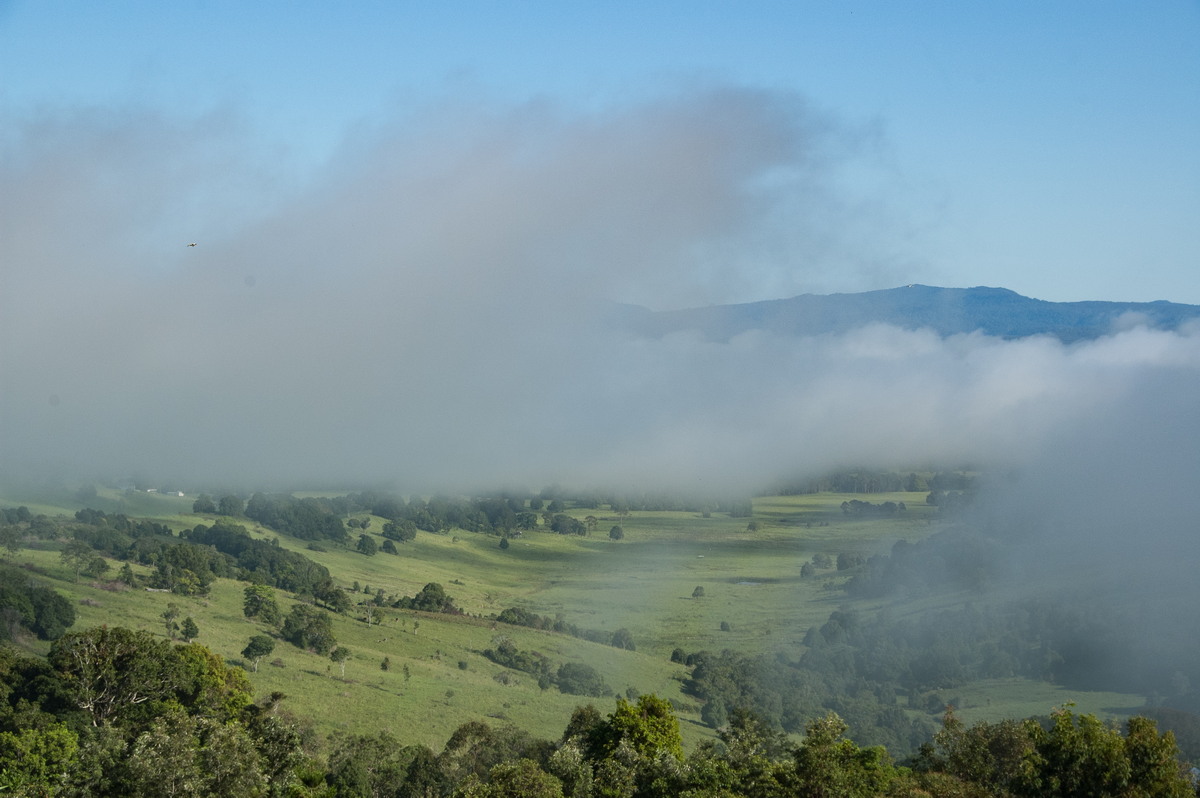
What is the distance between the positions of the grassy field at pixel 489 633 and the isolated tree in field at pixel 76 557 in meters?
1.60

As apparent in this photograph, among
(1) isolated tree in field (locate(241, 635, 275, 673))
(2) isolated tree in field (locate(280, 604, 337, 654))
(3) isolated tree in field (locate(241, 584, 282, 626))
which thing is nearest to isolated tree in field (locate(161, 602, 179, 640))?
(1) isolated tree in field (locate(241, 635, 275, 673))

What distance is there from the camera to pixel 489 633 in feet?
434

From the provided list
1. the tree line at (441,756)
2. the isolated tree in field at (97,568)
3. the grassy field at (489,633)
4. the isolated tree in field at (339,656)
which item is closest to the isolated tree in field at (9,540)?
the grassy field at (489,633)

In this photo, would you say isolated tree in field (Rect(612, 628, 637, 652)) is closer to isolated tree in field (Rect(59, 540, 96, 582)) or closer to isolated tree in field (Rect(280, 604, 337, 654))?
isolated tree in field (Rect(280, 604, 337, 654))

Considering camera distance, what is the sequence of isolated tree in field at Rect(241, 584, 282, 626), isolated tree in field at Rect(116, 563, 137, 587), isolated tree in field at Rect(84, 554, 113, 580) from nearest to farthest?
isolated tree in field at Rect(241, 584, 282, 626) < isolated tree in field at Rect(116, 563, 137, 587) < isolated tree in field at Rect(84, 554, 113, 580)

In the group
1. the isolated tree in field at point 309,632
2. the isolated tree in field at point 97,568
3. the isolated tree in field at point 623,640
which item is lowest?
the isolated tree in field at point 623,640

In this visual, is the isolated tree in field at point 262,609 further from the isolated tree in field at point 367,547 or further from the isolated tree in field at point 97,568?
the isolated tree in field at point 367,547

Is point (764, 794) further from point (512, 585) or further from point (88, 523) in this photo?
point (88, 523)

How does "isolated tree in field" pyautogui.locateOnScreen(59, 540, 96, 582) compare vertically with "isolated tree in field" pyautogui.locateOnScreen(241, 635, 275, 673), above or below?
above

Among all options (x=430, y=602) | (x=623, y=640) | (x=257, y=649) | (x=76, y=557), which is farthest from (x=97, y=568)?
(x=623, y=640)

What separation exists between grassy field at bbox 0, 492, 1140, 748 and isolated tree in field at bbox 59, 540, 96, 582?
1601mm

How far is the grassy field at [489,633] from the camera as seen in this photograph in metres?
92.4

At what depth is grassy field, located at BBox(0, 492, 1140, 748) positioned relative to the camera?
9244 centimetres

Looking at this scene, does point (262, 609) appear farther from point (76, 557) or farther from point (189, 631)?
point (76, 557)
